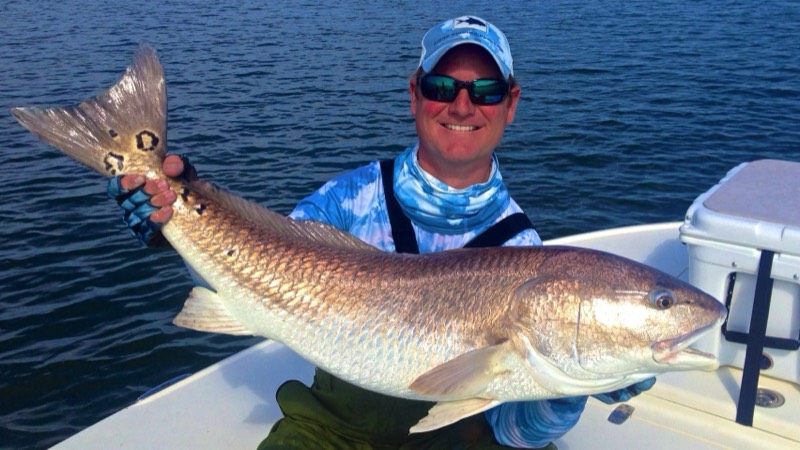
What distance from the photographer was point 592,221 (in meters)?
9.95

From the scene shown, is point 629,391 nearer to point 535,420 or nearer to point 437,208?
point 535,420

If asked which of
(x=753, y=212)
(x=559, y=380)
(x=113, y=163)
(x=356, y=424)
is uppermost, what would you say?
(x=113, y=163)

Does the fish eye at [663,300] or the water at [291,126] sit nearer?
the fish eye at [663,300]

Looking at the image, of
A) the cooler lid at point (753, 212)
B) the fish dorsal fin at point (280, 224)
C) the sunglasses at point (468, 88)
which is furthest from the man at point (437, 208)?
the cooler lid at point (753, 212)

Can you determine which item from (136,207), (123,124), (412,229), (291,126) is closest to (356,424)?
(412,229)

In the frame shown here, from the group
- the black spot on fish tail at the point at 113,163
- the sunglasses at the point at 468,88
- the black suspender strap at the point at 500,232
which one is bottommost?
the black suspender strap at the point at 500,232

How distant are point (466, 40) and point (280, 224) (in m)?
1.10

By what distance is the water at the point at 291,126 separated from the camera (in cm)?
727

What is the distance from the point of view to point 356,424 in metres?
3.21

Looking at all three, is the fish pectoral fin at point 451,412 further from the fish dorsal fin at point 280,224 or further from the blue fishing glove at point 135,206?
Answer: the blue fishing glove at point 135,206

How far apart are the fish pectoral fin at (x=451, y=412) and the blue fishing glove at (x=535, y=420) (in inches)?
18.5

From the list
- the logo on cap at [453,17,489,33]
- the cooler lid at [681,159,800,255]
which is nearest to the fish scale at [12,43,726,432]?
the logo on cap at [453,17,489,33]

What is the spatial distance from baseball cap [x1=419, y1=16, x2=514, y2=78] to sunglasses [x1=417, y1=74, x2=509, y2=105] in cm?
5

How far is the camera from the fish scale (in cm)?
248
